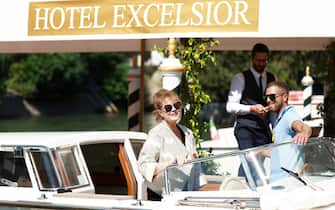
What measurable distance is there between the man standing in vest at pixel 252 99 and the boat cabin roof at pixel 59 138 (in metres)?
1.11

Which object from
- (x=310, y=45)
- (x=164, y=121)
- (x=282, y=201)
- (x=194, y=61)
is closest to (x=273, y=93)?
(x=164, y=121)

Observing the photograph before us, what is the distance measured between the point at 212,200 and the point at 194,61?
3287 millimetres

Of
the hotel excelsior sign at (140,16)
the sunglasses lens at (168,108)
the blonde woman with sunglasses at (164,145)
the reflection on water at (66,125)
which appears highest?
the hotel excelsior sign at (140,16)

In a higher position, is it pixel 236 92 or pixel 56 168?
pixel 236 92

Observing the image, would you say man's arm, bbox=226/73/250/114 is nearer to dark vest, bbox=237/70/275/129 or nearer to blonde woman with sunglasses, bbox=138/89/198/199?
dark vest, bbox=237/70/275/129

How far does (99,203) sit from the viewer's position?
16.8ft

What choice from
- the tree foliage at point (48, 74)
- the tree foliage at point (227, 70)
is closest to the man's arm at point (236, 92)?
the tree foliage at point (227, 70)

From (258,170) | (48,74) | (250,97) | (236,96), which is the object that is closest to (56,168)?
(258,170)

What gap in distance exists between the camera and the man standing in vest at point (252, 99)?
6.73 m

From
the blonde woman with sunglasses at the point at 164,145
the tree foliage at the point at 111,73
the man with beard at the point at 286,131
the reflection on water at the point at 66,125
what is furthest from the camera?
the tree foliage at the point at 111,73

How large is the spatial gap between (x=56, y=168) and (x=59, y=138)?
0.27 meters

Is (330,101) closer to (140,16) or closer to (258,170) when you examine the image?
(140,16)

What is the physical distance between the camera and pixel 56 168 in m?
5.25

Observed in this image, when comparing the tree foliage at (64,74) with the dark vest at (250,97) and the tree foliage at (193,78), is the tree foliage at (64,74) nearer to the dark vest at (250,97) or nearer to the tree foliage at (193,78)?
the tree foliage at (193,78)
